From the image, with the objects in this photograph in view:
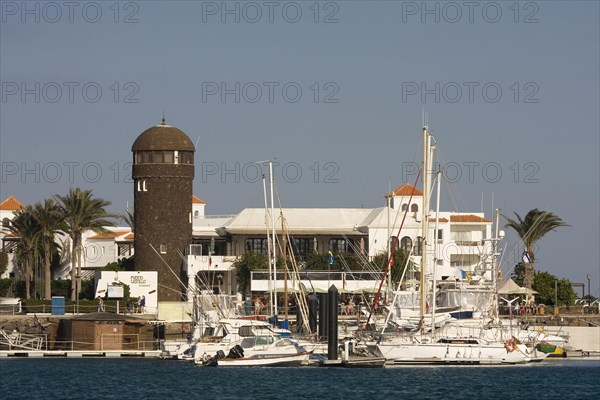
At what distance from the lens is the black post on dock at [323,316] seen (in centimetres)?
7712

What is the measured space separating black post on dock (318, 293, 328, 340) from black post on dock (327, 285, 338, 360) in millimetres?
3264

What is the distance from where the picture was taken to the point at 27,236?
10131cm

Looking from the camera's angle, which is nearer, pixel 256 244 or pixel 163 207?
pixel 163 207

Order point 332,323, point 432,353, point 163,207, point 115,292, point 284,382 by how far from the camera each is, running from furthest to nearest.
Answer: point 163,207, point 115,292, point 432,353, point 332,323, point 284,382

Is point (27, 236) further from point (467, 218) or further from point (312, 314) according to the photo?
point (467, 218)

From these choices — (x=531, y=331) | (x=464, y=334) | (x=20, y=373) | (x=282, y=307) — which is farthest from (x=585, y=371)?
(x=20, y=373)

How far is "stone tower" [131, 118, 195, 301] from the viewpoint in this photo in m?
102

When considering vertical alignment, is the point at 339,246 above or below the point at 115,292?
above

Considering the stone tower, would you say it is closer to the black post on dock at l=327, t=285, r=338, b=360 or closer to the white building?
the white building

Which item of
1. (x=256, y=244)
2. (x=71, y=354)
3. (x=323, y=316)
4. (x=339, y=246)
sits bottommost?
(x=71, y=354)

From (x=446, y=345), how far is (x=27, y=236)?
39212mm

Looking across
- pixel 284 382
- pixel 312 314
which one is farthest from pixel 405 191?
pixel 284 382

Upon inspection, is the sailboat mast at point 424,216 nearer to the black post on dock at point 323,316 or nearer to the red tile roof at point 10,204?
the black post on dock at point 323,316

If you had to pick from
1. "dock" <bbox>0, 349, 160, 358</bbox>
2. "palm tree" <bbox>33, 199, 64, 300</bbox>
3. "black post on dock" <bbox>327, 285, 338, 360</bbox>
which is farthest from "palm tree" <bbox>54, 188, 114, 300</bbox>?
"black post on dock" <bbox>327, 285, 338, 360</bbox>
